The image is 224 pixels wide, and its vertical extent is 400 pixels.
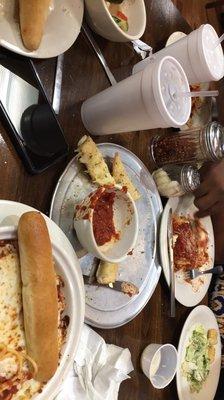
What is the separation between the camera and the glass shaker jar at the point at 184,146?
1.87 m

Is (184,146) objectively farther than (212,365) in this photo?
No

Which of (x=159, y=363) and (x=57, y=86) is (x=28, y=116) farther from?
(x=159, y=363)

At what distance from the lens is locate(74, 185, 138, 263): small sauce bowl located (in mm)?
1331

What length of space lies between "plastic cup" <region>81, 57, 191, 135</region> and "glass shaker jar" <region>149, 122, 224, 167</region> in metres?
0.37

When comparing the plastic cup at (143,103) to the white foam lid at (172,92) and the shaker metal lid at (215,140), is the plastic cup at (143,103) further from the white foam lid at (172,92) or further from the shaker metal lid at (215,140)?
the shaker metal lid at (215,140)

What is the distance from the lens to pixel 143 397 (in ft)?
5.41

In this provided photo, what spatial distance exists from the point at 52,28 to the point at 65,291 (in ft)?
2.66

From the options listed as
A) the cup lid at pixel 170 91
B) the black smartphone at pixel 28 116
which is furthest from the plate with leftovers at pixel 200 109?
the black smartphone at pixel 28 116

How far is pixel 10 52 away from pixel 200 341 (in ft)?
5.09

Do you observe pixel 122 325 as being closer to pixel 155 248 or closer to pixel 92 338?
pixel 92 338

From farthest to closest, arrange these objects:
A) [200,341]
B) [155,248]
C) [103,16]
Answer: [200,341]
[155,248]
[103,16]

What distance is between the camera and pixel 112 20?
1512 millimetres

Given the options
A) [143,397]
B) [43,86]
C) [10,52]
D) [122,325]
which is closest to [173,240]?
[122,325]

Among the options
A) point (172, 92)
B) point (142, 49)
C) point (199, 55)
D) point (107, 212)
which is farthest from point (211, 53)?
point (107, 212)
